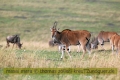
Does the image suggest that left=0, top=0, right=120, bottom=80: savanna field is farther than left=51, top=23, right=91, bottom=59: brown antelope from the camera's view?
Yes

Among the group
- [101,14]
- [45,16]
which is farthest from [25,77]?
[101,14]

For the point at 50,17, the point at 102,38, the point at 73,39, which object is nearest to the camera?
the point at 73,39

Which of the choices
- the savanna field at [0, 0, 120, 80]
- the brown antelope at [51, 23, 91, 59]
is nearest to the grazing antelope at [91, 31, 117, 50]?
the brown antelope at [51, 23, 91, 59]

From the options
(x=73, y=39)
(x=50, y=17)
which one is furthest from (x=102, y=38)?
(x=50, y=17)

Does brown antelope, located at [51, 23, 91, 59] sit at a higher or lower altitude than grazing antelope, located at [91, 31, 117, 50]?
higher

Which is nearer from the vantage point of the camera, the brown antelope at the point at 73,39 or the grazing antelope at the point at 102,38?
the brown antelope at the point at 73,39

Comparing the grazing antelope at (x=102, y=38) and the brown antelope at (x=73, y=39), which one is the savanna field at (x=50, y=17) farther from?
the brown antelope at (x=73, y=39)

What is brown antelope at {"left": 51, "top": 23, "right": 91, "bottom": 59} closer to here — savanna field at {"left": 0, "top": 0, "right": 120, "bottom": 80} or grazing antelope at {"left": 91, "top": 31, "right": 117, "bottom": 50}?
grazing antelope at {"left": 91, "top": 31, "right": 117, "bottom": 50}

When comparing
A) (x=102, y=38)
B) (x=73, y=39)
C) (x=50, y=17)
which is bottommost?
(x=50, y=17)

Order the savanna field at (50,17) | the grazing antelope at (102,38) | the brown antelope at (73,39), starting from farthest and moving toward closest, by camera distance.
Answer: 1. the savanna field at (50,17)
2. the grazing antelope at (102,38)
3. the brown antelope at (73,39)

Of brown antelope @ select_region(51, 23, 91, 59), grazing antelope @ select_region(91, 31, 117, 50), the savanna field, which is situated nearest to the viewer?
brown antelope @ select_region(51, 23, 91, 59)

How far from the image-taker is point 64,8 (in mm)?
80125

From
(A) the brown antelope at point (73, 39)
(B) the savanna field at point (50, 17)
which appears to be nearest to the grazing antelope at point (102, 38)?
(A) the brown antelope at point (73, 39)

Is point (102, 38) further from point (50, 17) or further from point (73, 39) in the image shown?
point (50, 17)
